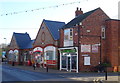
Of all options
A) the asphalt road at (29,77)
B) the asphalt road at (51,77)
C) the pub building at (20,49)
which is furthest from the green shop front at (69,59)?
the pub building at (20,49)

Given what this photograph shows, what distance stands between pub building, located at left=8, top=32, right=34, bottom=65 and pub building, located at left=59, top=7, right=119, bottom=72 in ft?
55.2

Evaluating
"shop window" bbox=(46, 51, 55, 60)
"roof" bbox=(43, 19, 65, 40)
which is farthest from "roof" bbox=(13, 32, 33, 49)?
"shop window" bbox=(46, 51, 55, 60)

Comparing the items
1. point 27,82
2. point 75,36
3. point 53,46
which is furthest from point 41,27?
point 27,82

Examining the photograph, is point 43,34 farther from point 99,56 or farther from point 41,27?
point 99,56

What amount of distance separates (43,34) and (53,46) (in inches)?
175

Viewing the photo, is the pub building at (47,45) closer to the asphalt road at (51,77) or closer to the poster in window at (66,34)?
the poster in window at (66,34)

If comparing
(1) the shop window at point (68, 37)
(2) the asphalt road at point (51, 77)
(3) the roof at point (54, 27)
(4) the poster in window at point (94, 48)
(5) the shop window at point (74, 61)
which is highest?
(3) the roof at point (54, 27)

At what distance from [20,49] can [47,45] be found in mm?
16918

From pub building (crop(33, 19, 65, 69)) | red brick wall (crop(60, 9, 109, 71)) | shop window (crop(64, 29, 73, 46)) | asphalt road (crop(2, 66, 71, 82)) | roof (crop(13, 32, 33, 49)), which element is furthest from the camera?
roof (crop(13, 32, 33, 49))

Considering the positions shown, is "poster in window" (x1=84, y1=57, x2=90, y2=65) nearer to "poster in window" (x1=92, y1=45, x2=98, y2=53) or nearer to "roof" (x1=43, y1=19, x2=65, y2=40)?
"poster in window" (x1=92, y1=45, x2=98, y2=53)

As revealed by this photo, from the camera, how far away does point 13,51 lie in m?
54.6

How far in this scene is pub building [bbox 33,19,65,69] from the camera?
33.9 m

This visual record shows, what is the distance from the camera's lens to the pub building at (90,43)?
92.3 ft

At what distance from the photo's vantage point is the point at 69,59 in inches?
1166
